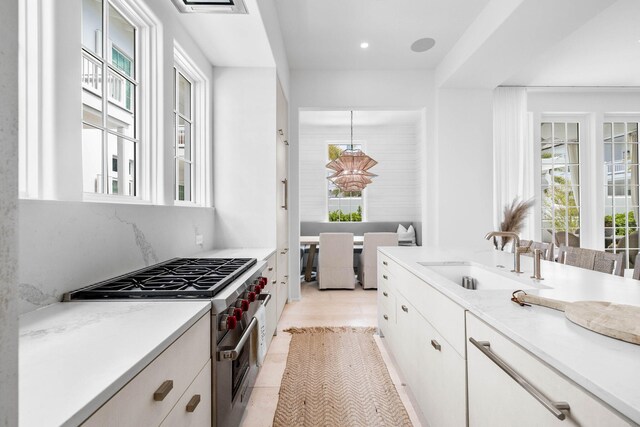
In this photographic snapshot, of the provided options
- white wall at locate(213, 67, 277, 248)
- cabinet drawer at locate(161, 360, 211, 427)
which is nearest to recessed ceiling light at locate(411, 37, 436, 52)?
white wall at locate(213, 67, 277, 248)

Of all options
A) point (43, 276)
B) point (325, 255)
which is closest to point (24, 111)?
point (43, 276)

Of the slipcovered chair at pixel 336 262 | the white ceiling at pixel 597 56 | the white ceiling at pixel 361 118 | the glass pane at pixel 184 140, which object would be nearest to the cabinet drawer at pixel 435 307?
the glass pane at pixel 184 140

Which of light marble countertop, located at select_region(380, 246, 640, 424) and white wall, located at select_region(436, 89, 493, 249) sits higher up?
white wall, located at select_region(436, 89, 493, 249)

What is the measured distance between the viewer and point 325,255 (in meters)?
4.68

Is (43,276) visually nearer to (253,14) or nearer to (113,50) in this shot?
(113,50)

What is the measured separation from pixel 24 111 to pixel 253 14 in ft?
5.10

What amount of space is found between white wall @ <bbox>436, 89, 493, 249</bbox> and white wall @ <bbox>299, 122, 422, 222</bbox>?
2.56m

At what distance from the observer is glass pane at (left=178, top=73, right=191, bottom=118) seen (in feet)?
8.75

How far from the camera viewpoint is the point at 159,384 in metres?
0.78

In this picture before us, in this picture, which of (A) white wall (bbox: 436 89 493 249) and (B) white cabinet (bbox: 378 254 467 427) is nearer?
(B) white cabinet (bbox: 378 254 467 427)

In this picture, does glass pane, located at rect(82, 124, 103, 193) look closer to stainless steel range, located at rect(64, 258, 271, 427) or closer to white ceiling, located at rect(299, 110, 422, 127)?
stainless steel range, located at rect(64, 258, 271, 427)

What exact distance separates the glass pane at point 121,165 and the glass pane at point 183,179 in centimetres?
62

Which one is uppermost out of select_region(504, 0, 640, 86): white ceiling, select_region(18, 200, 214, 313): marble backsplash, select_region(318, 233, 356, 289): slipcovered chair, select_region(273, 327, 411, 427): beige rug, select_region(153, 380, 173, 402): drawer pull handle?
select_region(504, 0, 640, 86): white ceiling

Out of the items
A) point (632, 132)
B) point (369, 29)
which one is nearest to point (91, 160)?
point (369, 29)
